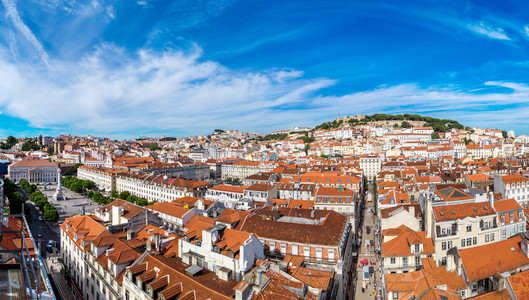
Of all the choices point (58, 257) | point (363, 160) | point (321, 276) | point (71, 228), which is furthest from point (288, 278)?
point (363, 160)

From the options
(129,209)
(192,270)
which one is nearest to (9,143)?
(129,209)

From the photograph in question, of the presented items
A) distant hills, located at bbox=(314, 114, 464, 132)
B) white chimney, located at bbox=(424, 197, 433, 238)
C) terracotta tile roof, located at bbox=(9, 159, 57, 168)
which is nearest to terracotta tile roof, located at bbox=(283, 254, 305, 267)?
white chimney, located at bbox=(424, 197, 433, 238)

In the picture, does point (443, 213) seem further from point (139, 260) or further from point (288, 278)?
point (139, 260)

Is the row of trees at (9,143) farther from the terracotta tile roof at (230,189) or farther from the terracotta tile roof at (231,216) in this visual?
the terracotta tile roof at (231,216)

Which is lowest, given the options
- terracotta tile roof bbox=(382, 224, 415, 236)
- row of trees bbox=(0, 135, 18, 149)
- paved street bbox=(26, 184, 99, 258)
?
paved street bbox=(26, 184, 99, 258)

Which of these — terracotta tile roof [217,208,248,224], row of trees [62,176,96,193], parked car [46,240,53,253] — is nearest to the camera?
terracotta tile roof [217,208,248,224]

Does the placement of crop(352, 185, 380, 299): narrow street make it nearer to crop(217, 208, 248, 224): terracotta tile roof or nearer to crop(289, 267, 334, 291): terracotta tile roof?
crop(289, 267, 334, 291): terracotta tile roof

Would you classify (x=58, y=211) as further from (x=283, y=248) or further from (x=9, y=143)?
(x=9, y=143)
